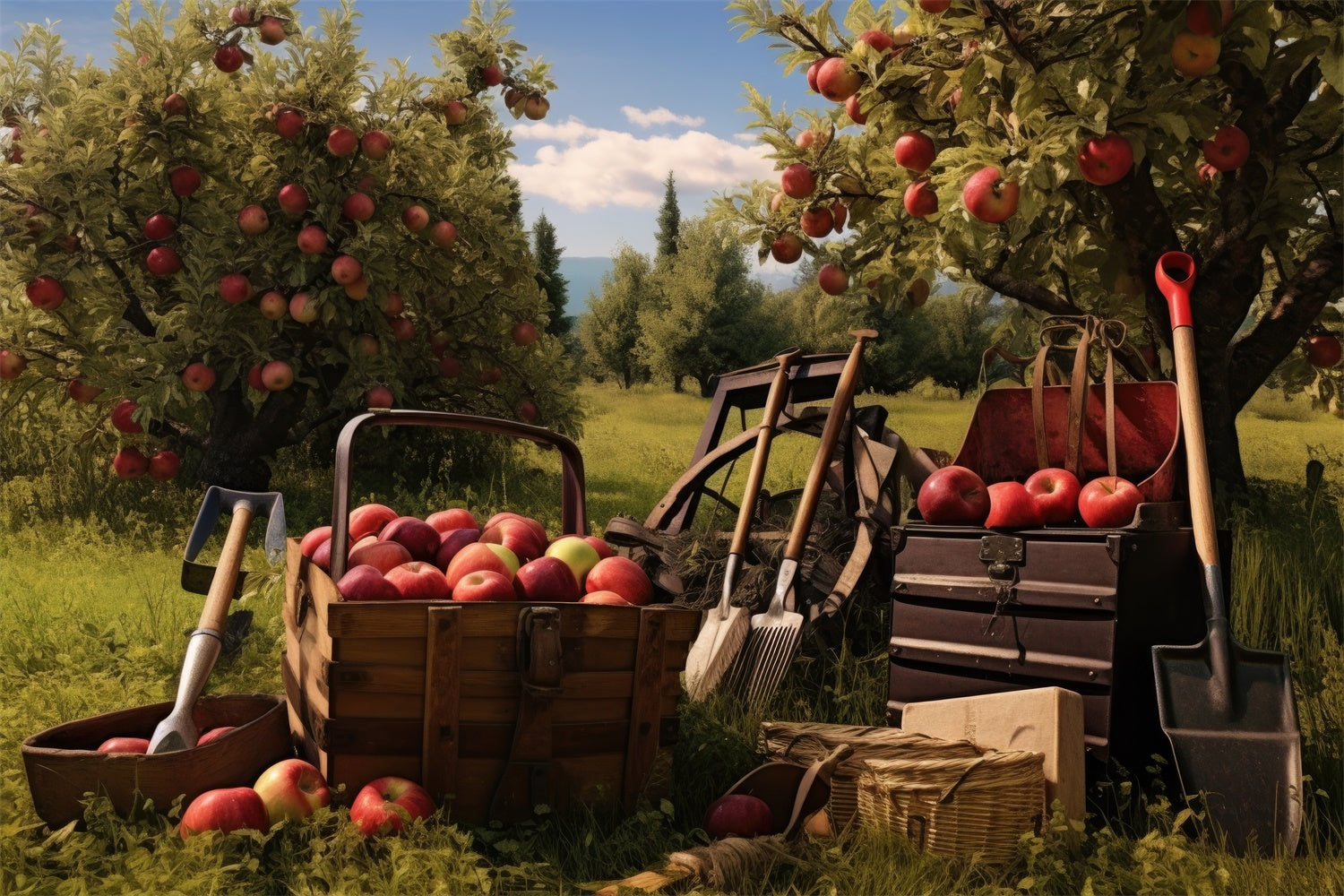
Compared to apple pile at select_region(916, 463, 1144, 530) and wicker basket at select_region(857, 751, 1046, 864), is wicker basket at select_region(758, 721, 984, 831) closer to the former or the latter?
wicker basket at select_region(857, 751, 1046, 864)

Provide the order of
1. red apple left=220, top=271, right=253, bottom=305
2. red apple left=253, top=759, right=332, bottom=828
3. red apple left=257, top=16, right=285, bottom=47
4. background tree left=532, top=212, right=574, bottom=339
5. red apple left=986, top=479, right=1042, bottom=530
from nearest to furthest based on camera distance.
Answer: red apple left=253, top=759, right=332, bottom=828, red apple left=986, top=479, right=1042, bottom=530, red apple left=220, top=271, right=253, bottom=305, red apple left=257, top=16, right=285, bottom=47, background tree left=532, top=212, right=574, bottom=339

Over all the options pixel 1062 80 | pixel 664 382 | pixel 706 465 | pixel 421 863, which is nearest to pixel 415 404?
pixel 706 465

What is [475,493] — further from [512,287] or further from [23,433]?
[23,433]

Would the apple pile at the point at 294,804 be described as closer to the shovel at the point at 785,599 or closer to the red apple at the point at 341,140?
the shovel at the point at 785,599

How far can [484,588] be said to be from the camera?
3057mm

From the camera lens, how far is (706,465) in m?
5.35

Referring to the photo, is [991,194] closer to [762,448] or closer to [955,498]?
[955,498]

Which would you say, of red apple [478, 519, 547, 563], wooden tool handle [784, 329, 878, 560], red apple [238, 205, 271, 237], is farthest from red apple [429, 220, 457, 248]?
red apple [478, 519, 547, 563]

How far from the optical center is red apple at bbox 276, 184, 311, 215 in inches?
298

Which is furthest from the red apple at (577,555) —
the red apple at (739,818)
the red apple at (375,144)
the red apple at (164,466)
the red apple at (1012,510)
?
the red apple at (164,466)

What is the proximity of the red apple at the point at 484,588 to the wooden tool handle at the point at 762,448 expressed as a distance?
177cm

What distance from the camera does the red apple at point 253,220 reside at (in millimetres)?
7555

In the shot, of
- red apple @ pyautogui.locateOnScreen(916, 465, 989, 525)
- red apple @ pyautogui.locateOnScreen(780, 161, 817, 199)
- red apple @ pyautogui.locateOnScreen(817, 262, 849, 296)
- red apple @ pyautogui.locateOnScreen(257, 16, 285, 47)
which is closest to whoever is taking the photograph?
red apple @ pyautogui.locateOnScreen(916, 465, 989, 525)

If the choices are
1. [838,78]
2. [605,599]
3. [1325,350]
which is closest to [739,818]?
[605,599]
